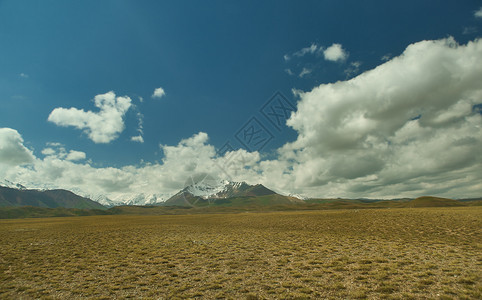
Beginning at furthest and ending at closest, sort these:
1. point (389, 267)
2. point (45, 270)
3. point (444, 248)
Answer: point (444, 248), point (45, 270), point (389, 267)

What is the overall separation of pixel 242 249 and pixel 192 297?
13.1 metres

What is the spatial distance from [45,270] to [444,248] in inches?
1485

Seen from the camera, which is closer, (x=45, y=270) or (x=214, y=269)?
(x=214, y=269)

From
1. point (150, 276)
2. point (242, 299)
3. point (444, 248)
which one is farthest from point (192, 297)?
point (444, 248)

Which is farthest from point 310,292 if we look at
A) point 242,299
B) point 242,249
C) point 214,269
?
point 242,249

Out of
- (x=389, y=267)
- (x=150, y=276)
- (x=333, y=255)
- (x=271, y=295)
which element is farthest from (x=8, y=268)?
(x=389, y=267)

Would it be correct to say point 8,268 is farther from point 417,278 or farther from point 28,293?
point 417,278

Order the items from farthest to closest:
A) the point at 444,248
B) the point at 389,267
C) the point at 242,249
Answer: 1. the point at 242,249
2. the point at 444,248
3. the point at 389,267

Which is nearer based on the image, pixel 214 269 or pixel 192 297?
pixel 192 297

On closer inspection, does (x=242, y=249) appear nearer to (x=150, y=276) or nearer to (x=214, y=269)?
(x=214, y=269)

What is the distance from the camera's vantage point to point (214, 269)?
18.1m

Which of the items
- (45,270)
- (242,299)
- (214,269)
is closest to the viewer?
(242,299)

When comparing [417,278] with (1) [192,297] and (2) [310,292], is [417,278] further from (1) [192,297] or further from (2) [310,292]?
(1) [192,297]

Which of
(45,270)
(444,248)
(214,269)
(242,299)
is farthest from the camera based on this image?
(444,248)
